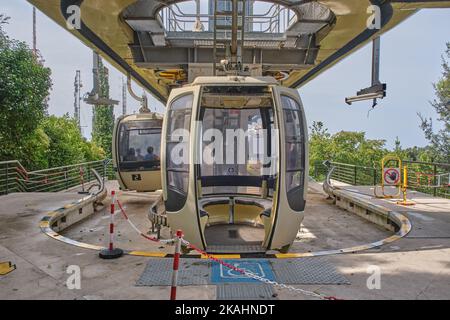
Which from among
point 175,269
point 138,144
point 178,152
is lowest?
point 175,269

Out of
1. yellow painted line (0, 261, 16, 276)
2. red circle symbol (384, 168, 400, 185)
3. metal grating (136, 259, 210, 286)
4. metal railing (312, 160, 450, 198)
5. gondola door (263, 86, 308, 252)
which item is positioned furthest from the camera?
metal railing (312, 160, 450, 198)

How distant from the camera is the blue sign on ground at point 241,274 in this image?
4.21m

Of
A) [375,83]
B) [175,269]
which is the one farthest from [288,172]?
[375,83]

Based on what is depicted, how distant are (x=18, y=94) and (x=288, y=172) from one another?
34.8 ft

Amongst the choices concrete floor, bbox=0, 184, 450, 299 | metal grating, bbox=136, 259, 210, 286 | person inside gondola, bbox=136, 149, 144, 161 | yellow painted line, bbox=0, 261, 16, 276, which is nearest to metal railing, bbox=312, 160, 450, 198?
concrete floor, bbox=0, 184, 450, 299

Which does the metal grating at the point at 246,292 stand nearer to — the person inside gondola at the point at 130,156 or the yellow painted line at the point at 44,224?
the yellow painted line at the point at 44,224

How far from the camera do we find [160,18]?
367 inches

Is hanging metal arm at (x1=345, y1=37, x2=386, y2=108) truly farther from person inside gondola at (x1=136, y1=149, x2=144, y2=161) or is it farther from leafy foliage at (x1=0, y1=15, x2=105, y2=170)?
leafy foliage at (x1=0, y1=15, x2=105, y2=170)

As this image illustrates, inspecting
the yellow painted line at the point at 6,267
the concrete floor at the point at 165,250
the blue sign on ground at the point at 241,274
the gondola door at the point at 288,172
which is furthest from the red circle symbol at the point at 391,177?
the yellow painted line at the point at 6,267

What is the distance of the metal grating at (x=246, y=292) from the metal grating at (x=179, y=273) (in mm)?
314

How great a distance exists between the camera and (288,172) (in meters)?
5.57

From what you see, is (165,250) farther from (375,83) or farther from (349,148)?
(349,148)

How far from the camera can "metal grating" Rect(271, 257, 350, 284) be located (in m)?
4.21

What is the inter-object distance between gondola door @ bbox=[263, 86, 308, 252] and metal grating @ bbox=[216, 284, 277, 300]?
163cm
